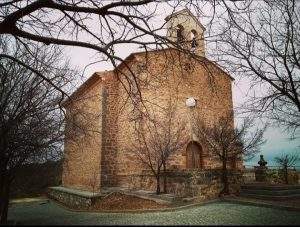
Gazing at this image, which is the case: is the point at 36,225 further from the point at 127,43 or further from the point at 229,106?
the point at 229,106

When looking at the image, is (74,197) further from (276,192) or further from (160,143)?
(276,192)

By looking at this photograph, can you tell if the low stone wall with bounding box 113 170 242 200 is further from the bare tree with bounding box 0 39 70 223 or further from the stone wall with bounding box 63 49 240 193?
the bare tree with bounding box 0 39 70 223

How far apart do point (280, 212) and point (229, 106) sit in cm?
1293

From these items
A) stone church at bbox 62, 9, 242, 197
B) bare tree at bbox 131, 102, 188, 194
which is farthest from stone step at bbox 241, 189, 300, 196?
bare tree at bbox 131, 102, 188, 194

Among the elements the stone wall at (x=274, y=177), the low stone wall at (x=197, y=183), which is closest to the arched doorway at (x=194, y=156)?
the stone wall at (x=274, y=177)

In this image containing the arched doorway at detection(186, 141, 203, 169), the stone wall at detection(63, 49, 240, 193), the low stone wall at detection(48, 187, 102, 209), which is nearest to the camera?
the low stone wall at detection(48, 187, 102, 209)

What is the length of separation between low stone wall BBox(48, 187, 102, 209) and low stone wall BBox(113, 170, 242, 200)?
3152mm

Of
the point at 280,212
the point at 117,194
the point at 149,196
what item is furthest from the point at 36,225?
the point at 117,194

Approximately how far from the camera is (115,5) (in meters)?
6.25

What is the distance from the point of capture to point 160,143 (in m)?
15.2

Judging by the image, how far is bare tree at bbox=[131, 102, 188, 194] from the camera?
15.0 m

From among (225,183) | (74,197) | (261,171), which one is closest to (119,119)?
(74,197)

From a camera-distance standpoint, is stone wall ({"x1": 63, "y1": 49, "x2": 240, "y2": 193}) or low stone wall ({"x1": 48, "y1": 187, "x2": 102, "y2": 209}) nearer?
low stone wall ({"x1": 48, "y1": 187, "x2": 102, "y2": 209})

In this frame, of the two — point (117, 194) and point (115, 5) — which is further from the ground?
point (115, 5)
